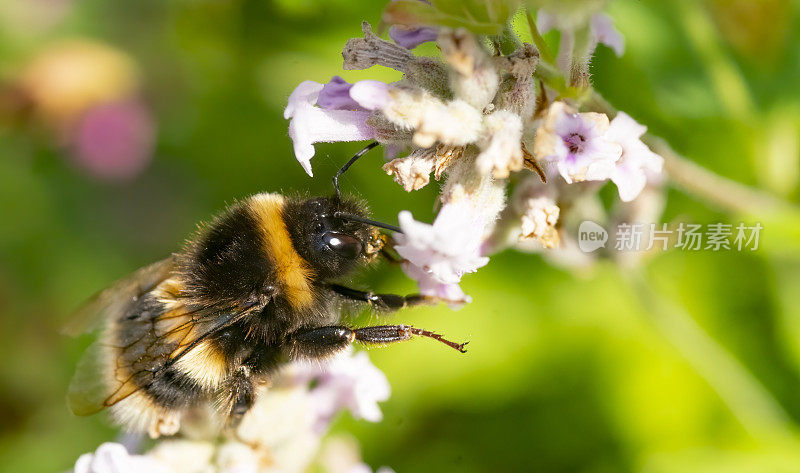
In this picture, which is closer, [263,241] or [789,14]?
[263,241]

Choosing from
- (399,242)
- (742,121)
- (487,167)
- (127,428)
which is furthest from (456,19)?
(742,121)

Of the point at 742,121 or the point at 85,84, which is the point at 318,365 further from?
the point at 85,84

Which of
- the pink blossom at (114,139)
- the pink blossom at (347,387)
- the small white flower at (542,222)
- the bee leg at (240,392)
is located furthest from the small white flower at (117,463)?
the pink blossom at (114,139)

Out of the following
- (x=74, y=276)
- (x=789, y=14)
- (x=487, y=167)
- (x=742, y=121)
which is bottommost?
(x=74, y=276)

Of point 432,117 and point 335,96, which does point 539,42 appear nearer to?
point 432,117

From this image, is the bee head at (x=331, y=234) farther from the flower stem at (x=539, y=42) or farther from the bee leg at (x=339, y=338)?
the flower stem at (x=539, y=42)

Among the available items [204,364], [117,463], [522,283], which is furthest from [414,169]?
[522,283]
